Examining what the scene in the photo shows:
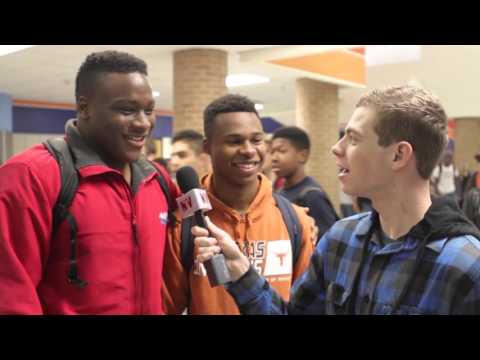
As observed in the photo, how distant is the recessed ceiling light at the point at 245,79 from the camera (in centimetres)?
1043

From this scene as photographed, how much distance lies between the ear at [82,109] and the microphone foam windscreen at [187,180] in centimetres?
39

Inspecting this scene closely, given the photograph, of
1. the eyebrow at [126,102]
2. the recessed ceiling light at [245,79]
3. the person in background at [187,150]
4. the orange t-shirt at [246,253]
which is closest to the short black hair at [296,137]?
the person in background at [187,150]

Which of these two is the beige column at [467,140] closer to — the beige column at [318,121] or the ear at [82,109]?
the beige column at [318,121]

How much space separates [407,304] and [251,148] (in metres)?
1.03

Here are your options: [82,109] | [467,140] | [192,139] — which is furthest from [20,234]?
[467,140]

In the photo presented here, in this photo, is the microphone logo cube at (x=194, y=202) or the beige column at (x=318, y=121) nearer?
the microphone logo cube at (x=194, y=202)

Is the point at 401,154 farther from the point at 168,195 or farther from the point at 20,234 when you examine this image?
the point at 20,234

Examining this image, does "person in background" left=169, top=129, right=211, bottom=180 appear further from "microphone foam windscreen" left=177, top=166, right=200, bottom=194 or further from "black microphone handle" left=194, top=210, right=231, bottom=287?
"black microphone handle" left=194, top=210, right=231, bottom=287

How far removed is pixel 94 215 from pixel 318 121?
971 centimetres

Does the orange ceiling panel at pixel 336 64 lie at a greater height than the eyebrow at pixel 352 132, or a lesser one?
greater

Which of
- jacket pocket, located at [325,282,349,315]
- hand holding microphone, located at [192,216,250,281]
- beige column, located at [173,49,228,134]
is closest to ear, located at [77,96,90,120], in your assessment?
hand holding microphone, located at [192,216,250,281]

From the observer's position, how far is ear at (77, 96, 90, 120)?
5.71ft

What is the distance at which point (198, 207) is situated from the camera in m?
1.57
